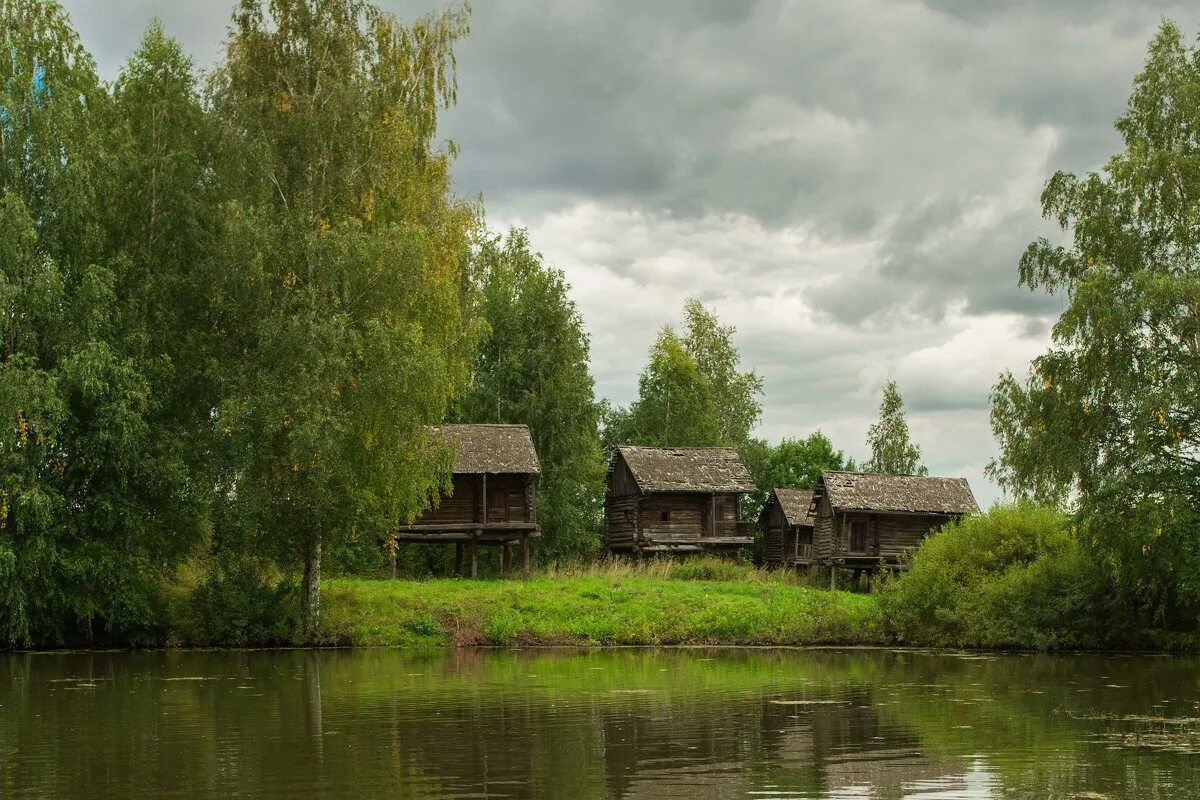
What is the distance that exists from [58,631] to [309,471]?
8337mm

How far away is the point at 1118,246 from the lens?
111 feet

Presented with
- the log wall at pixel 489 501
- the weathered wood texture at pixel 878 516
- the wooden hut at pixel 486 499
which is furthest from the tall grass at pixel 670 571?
the weathered wood texture at pixel 878 516

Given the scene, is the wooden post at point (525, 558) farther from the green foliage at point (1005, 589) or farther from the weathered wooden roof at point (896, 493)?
the weathered wooden roof at point (896, 493)

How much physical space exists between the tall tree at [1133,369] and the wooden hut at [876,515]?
20524mm

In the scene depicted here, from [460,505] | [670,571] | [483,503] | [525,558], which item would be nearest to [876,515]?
[670,571]

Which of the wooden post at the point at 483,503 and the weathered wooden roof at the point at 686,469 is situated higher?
the weathered wooden roof at the point at 686,469

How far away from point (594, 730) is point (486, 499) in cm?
3146

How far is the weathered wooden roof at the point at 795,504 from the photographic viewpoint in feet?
208

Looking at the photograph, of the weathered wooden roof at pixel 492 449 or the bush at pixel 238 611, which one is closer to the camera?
the bush at pixel 238 611

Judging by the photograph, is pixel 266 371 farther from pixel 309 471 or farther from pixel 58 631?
pixel 58 631

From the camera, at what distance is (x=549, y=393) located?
186 ft

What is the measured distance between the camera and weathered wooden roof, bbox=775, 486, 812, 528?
63272 mm

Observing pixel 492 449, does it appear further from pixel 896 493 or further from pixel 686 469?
pixel 896 493

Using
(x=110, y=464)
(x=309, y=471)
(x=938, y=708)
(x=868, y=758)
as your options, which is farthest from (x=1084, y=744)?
(x=110, y=464)
